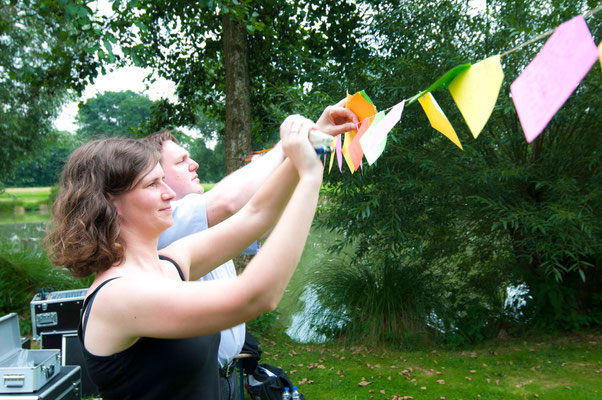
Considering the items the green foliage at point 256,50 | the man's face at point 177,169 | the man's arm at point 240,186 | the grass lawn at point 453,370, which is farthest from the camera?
the green foliage at point 256,50

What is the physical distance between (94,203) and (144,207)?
12cm

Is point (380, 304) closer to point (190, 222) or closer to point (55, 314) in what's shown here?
point (55, 314)

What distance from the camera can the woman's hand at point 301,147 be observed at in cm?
106

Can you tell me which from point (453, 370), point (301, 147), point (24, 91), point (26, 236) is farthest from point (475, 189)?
point (26, 236)

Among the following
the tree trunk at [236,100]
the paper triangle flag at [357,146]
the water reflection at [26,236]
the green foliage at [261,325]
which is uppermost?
the tree trunk at [236,100]

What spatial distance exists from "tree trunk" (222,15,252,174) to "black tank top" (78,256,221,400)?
4.13 meters

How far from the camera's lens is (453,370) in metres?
4.62

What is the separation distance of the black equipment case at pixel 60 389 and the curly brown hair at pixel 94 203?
182cm

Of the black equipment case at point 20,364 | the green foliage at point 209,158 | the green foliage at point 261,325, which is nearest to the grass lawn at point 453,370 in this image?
the green foliage at point 261,325

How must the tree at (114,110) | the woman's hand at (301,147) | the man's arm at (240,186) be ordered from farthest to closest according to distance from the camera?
1. the tree at (114,110)
2. the man's arm at (240,186)
3. the woman's hand at (301,147)

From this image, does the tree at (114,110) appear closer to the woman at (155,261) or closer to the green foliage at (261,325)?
the green foliage at (261,325)

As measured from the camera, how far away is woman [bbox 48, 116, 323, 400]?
3.14 feet

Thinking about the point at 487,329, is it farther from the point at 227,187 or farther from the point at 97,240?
the point at 97,240

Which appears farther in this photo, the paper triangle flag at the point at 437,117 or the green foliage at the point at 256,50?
the green foliage at the point at 256,50
